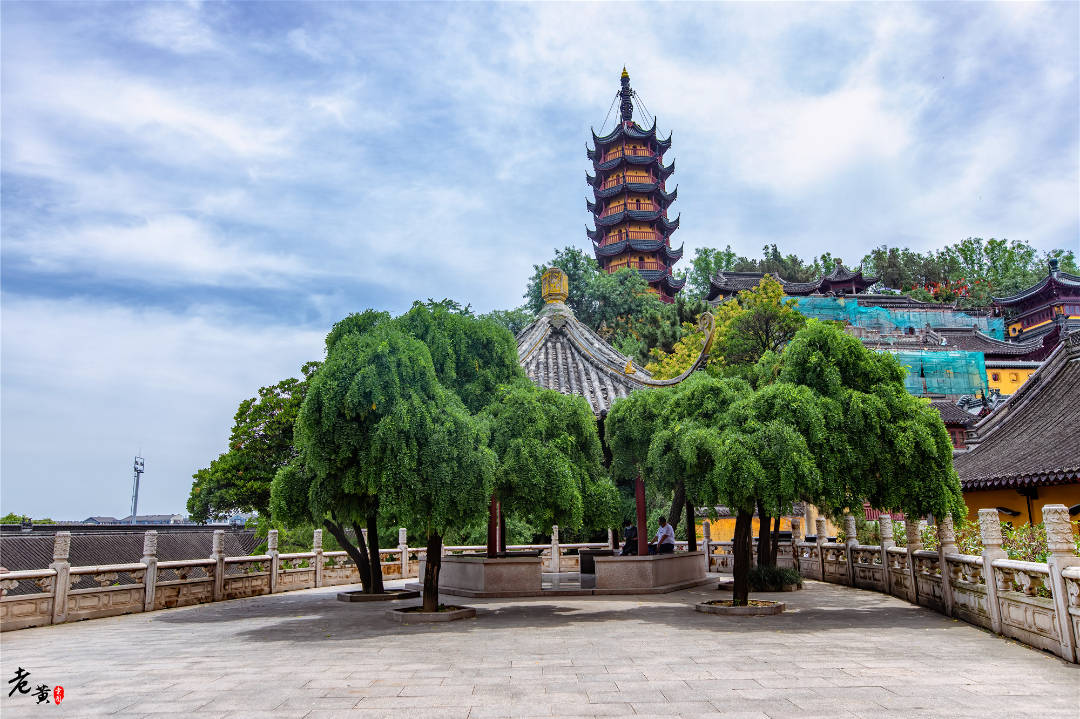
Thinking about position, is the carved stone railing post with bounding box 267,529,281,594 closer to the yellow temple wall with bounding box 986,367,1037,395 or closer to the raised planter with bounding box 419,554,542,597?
the raised planter with bounding box 419,554,542,597

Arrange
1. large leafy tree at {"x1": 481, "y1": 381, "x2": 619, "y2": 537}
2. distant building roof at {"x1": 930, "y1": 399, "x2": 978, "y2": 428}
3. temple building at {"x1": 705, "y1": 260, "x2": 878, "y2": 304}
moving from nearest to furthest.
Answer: large leafy tree at {"x1": 481, "y1": 381, "x2": 619, "y2": 537}
distant building roof at {"x1": 930, "y1": 399, "x2": 978, "y2": 428}
temple building at {"x1": 705, "y1": 260, "x2": 878, "y2": 304}

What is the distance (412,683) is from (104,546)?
46.2 feet

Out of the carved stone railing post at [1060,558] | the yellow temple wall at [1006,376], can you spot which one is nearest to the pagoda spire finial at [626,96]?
the yellow temple wall at [1006,376]

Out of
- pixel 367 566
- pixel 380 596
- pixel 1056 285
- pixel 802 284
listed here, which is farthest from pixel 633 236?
pixel 380 596

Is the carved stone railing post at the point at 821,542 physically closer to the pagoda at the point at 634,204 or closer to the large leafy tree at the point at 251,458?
the large leafy tree at the point at 251,458

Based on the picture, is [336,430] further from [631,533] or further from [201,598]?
[631,533]

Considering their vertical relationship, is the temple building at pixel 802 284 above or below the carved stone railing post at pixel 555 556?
above

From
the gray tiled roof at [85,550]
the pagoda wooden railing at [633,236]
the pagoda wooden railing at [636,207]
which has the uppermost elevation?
the pagoda wooden railing at [636,207]

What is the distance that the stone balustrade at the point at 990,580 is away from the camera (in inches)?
289

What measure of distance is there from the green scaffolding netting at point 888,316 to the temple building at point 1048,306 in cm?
165

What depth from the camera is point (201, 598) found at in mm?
14625

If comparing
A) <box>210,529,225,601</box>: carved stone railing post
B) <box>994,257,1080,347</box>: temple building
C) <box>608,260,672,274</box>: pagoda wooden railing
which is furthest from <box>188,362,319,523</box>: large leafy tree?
<box>994,257,1080,347</box>: temple building

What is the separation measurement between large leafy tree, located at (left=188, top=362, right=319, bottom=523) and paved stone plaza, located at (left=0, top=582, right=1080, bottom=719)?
839 cm

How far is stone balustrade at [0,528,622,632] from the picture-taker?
11.7m
